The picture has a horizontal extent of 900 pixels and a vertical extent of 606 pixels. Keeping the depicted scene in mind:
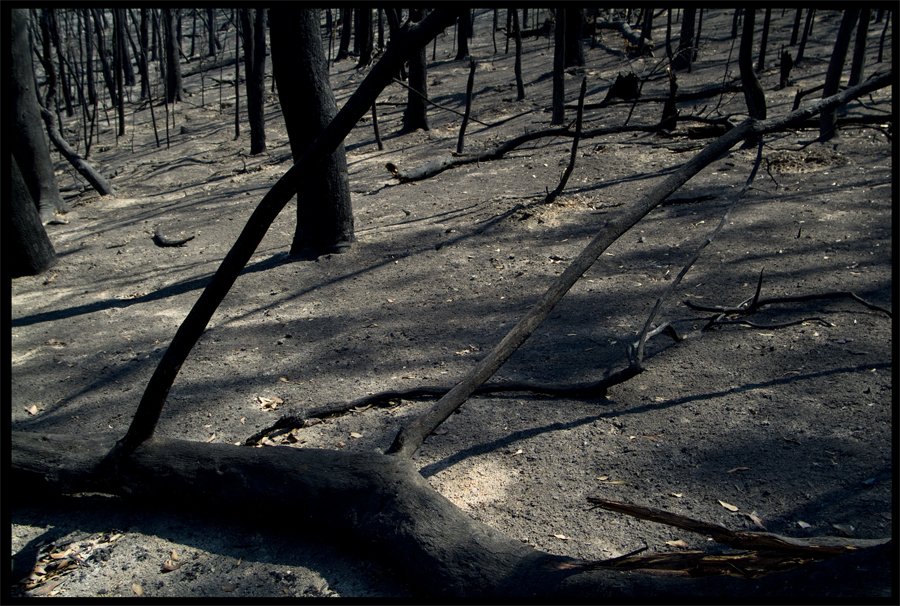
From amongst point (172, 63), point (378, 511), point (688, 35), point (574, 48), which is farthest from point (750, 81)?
point (172, 63)

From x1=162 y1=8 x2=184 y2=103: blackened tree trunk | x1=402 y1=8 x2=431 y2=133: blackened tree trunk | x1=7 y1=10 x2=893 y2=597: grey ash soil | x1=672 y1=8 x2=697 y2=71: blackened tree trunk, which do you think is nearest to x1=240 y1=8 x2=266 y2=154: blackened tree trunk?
x1=402 y1=8 x2=431 y2=133: blackened tree trunk

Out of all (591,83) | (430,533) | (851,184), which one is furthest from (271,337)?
(591,83)

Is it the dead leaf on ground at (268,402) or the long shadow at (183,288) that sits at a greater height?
the dead leaf on ground at (268,402)

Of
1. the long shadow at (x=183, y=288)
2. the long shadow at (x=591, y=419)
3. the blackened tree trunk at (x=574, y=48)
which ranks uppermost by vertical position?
the blackened tree trunk at (x=574, y=48)

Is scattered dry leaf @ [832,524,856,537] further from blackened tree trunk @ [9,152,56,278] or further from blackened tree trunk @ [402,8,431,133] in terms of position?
blackened tree trunk @ [402,8,431,133]

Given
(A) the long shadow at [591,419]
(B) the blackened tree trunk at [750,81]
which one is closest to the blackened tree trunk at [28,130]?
(A) the long shadow at [591,419]

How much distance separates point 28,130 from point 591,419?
32.3 feet

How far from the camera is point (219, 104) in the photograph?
→ 19.1 m

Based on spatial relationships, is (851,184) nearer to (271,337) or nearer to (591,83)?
(271,337)

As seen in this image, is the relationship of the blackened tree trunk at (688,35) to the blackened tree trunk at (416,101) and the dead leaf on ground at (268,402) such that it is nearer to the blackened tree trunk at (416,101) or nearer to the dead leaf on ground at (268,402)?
the blackened tree trunk at (416,101)

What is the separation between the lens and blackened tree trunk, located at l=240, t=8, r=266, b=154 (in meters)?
12.0

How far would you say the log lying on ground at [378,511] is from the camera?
1575 millimetres

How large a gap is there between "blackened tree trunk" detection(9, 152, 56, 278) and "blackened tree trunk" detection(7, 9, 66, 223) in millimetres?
2309

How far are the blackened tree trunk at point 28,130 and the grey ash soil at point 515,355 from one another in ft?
2.25
